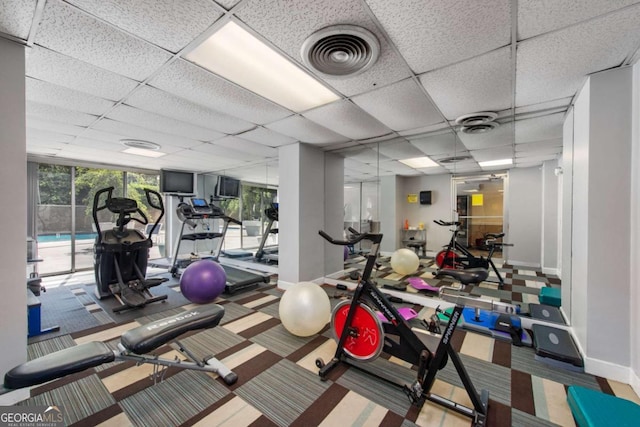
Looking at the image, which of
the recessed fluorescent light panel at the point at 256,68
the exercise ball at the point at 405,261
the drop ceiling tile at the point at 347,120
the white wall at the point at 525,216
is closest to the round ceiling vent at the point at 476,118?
the drop ceiling tile at the point at 347,120

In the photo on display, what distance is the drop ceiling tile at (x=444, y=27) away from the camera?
1.43 metres

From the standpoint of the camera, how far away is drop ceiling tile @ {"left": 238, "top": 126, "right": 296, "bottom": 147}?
147 inches

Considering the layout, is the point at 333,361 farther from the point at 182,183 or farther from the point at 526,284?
the point at 182,183

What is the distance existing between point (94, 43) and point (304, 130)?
234cm

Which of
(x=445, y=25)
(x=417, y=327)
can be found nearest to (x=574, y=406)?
(x=417, y=327)

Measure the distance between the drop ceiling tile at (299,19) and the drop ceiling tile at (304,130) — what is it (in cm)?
138

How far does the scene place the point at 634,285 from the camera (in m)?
2.02

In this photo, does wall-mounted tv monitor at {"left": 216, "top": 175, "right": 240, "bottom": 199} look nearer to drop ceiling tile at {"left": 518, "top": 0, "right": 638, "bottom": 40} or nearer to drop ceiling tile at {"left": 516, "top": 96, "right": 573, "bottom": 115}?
drop ceiling tile at {"left": 516, "top": 96, "right": 573, "bottom": 115}

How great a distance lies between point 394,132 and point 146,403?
4.01 metres

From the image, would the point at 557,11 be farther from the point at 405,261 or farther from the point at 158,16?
the point at 405,261

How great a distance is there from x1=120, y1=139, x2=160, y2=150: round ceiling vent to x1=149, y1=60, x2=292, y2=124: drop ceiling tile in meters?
2.34

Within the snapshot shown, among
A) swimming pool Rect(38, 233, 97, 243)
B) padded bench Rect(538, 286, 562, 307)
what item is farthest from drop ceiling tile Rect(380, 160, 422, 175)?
swimming pool Rect(38, 233, 97, 243)

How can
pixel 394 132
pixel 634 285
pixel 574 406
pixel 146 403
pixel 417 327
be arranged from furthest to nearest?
pixel 394 132
pixel 417 327
pixel 634 285
pixel 146 403
pixel 574 406

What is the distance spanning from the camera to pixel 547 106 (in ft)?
9.11
